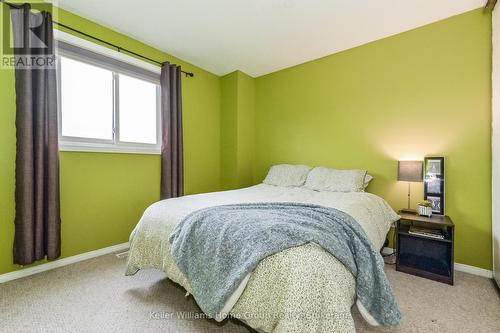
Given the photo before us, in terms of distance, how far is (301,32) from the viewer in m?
2.52

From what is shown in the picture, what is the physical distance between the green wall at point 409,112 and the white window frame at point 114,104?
1.85m

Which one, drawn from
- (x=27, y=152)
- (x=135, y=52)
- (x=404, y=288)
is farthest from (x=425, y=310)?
(x=135, y=52)

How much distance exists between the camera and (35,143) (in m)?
1.96

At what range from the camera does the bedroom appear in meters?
1.44

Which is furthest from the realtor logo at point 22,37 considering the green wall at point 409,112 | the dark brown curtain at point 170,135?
the green wall at point 409,112

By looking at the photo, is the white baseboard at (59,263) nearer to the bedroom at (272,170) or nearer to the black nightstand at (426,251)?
the bedroom at (272,170)

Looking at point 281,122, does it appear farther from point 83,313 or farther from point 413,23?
point 83,313

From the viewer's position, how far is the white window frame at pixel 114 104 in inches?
86.7

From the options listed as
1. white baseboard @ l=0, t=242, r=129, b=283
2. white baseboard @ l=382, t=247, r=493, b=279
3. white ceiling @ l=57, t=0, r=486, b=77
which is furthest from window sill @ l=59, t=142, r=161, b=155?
white baseboard @ l=382, t=247, r=493, b=279

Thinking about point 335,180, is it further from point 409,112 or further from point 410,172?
point 409,112

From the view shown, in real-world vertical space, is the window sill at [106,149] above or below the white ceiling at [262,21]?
below

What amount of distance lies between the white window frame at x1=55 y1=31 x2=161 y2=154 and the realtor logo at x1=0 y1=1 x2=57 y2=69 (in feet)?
0.53

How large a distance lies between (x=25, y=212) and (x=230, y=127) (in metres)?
2.58

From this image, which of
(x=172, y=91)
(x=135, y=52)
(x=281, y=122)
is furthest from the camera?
(x=281, y=122)
